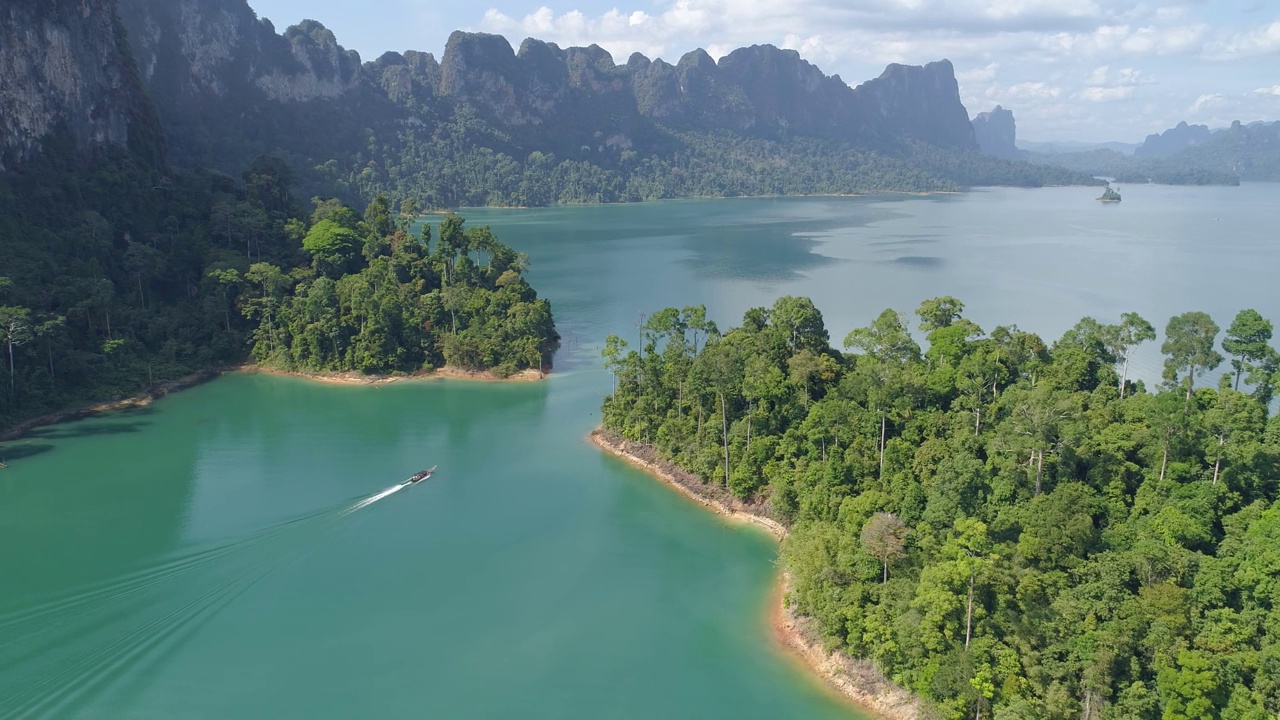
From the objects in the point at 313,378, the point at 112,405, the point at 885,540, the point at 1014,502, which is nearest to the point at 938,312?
the point at 1014,502

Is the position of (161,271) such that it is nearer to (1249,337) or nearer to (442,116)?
(1249,337)

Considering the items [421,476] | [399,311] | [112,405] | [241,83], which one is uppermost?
[241,83]

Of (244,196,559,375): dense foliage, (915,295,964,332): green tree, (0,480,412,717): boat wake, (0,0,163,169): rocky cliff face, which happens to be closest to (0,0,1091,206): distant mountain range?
(0,0,163,169): rocky cliff face

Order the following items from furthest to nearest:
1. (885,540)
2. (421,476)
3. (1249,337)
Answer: (421,476), (1249,337), (885,540)

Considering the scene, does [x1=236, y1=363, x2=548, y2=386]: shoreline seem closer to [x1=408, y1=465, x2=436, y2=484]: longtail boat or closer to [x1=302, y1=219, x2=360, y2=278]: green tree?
[x1=302, y1=219, x2=360, y2=278]: green tree

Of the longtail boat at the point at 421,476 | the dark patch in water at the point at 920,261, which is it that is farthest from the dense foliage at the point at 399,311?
the dark patch in water at the point at 920,261

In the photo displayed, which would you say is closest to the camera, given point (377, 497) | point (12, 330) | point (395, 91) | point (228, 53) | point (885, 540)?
point (885, 540)
